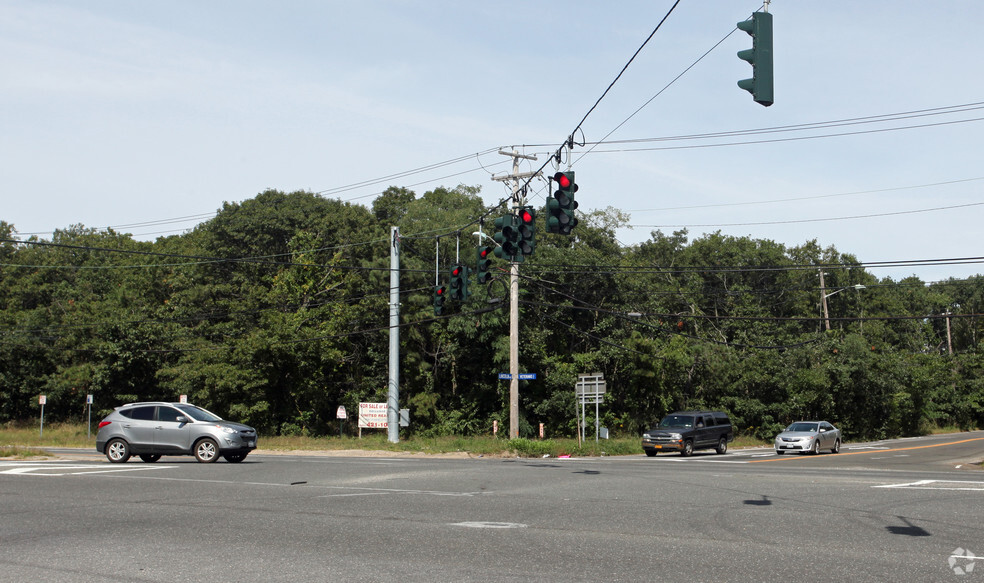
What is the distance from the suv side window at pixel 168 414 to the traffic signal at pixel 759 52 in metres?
16.0

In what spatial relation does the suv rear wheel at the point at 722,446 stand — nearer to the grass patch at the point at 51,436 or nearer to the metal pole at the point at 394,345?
the metal pole at the point at 394,345

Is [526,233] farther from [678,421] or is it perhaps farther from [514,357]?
[678,421]

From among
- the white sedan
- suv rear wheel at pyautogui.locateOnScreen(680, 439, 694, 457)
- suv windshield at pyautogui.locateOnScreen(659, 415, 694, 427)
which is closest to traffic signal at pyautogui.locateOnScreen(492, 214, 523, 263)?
suv rear wheel at pyautogui.locateOnScreen(680, 439, 694, 457)

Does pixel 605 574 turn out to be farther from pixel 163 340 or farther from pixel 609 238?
pixel 609 238

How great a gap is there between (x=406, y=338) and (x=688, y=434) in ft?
79.4

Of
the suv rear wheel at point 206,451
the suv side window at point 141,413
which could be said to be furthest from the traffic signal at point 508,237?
the suv side window at point 141,413

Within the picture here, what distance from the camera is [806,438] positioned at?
34.0 meters

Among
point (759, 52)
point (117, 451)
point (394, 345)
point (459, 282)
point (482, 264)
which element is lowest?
point (117, 451)

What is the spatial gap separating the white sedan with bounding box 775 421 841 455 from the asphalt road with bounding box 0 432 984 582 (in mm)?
18135

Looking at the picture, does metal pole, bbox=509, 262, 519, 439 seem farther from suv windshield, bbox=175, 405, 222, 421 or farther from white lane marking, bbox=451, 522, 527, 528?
Answer: white lane marking, bbox=451, 522, 527, 528

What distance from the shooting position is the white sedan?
111ft

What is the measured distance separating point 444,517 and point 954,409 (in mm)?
86679

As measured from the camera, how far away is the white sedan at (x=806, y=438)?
33.9 m

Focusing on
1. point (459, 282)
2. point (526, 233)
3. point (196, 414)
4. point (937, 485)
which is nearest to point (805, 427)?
point (459, 282)
